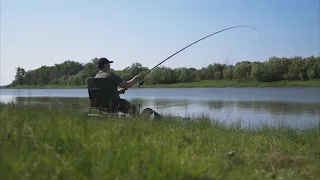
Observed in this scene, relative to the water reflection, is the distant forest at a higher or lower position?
higher

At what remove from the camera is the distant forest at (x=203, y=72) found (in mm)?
72625

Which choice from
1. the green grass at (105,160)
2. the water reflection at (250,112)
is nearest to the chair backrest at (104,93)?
the water reflection at (250,112)

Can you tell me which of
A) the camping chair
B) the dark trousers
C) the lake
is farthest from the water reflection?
the camping chair

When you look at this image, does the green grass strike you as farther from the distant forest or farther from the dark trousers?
the distant forest

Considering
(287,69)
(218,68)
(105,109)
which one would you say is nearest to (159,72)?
(218,68)

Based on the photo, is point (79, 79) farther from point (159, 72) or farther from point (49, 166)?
point (49, 166)

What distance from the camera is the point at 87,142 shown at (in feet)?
10.7

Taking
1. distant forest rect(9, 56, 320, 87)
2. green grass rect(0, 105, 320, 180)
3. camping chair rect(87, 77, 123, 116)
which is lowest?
green grass rect(0, 105, 320, 180)

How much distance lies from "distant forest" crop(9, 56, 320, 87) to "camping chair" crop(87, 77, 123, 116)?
51.3 metres

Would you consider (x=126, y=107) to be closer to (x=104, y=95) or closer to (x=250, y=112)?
(x=104, y=95)

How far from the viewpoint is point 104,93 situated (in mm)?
7430

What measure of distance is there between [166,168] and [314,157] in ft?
9.96

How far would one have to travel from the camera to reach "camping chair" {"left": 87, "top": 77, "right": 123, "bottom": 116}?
737 cm

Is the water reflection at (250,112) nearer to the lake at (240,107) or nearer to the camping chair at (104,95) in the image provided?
the lake at (240,107)
